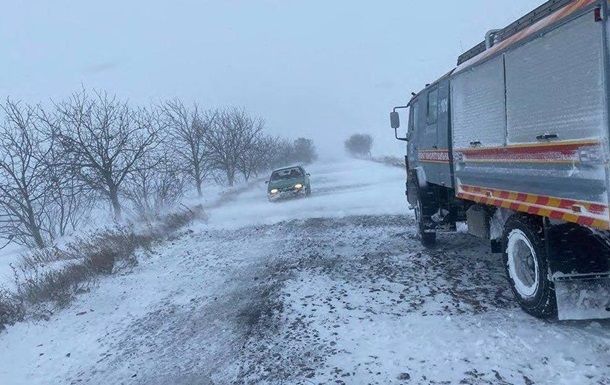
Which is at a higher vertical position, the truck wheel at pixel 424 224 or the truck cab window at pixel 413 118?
the truck cab window at pixel 413 118

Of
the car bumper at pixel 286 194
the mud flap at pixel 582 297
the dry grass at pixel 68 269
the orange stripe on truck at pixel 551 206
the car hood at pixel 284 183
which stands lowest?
the car bumper at pixel 286 194

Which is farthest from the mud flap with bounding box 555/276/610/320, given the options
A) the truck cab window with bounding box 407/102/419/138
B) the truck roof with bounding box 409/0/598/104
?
the truck cab window with bounding box 407/102/419/138

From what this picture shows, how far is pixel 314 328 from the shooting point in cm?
514

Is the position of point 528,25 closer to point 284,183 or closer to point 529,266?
point 529,266

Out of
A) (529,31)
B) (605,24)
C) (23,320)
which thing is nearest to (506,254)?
(529,31)

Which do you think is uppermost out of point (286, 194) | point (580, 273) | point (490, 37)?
point (490, 37)

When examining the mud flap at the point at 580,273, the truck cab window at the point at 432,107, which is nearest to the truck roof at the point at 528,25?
the truck cab window at the point at 432,107

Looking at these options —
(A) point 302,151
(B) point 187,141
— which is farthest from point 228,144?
(A) point 302,151

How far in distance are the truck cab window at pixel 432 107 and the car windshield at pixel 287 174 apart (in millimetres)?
14481

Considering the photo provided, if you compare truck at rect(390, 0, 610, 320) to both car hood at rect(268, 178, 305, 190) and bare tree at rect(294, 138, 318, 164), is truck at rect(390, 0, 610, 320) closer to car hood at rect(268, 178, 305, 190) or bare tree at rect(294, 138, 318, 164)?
car hood at rect(268, 178, 305, 190)

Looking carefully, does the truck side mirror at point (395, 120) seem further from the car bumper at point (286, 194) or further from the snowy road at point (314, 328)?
the car bumper at point (286, 194)

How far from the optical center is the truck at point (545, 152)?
3.49 m

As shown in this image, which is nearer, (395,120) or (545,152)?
(545,152)

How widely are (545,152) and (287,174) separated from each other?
748 inches
